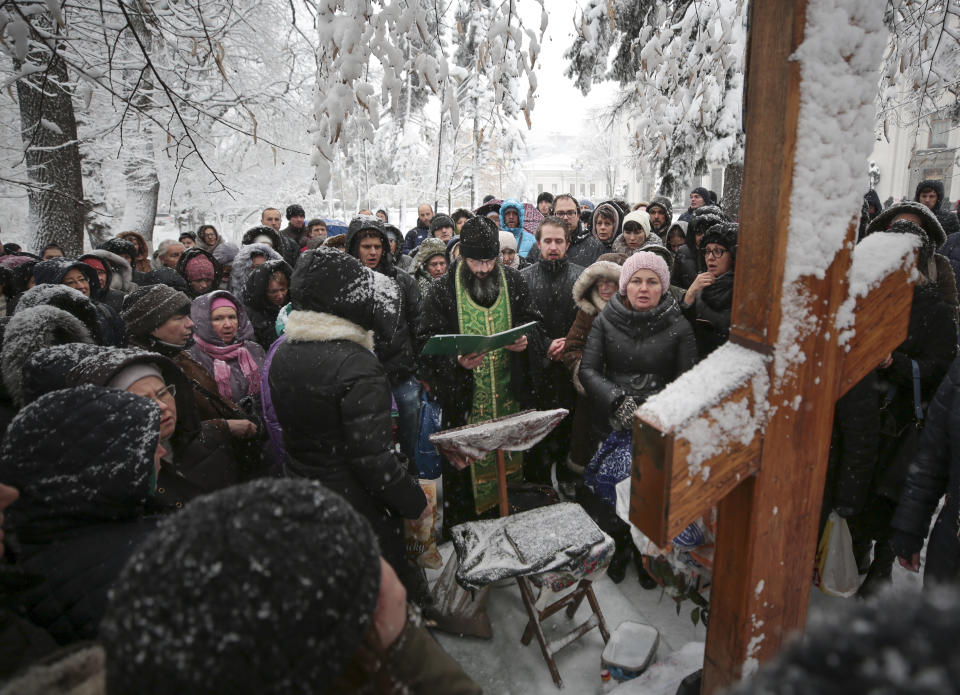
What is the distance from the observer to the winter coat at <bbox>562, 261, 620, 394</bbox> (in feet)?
11.6

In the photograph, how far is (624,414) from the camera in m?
2.73

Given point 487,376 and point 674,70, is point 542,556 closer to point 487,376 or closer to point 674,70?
point 487,376

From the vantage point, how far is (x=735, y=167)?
866 cm

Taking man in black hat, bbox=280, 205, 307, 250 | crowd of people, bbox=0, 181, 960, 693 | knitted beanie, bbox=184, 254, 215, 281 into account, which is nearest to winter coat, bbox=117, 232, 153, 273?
crowd of people, bbox=0, 181, 960, 693

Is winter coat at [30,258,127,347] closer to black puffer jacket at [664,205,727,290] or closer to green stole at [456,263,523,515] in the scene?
green stole at [456,263,523,515]

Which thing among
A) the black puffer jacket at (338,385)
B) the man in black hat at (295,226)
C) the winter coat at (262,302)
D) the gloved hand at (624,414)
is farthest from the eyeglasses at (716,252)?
the man in black hat at (295,226)

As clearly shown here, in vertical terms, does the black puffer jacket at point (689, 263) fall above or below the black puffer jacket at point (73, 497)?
above

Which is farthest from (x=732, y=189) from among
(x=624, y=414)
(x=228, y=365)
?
(x=228, y=365)

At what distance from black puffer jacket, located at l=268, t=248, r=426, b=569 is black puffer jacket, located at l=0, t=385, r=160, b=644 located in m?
0.77

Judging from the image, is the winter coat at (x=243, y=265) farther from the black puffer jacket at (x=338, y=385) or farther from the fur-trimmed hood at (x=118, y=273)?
the black puffer jacket at (x=338, y=385)

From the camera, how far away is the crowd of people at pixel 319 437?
2.27 feet

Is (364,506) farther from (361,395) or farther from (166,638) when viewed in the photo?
(166,638)

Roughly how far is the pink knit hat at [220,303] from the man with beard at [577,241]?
3.57 metres

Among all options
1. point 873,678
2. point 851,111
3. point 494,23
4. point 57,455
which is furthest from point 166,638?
point 494,23
